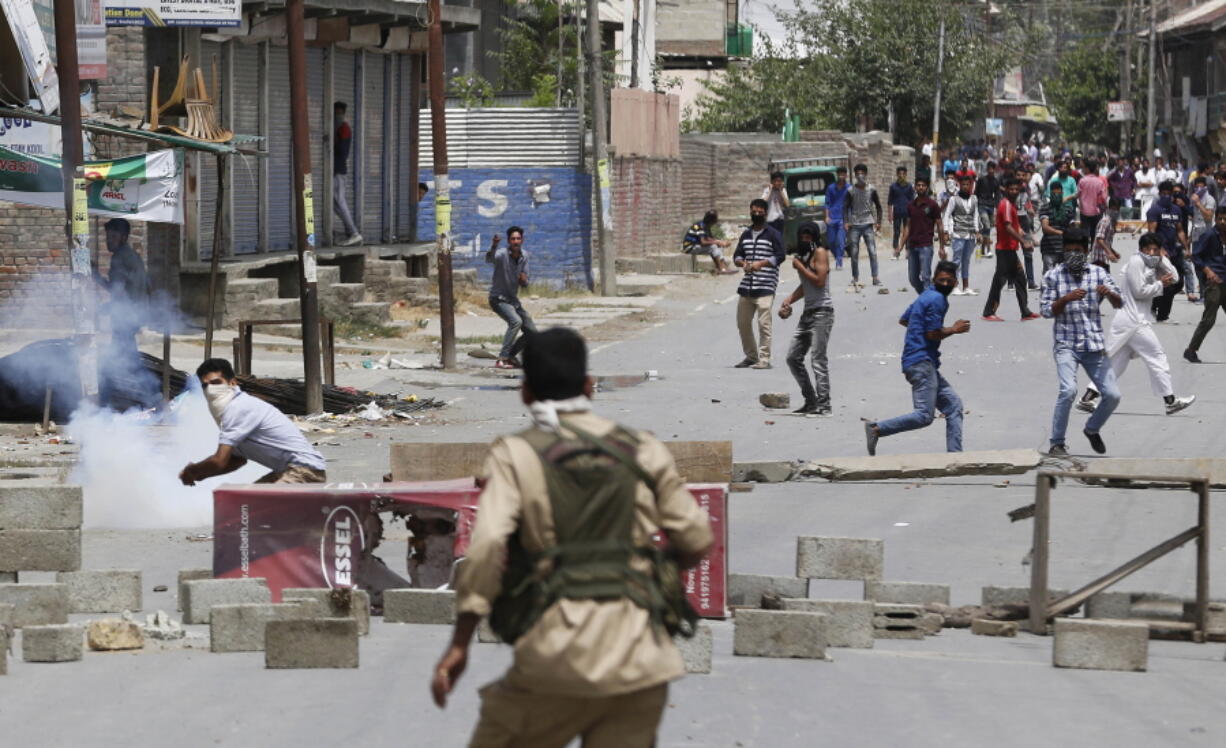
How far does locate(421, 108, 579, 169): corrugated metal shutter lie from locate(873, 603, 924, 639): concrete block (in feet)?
74.7

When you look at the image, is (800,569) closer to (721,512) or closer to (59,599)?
(721,512)

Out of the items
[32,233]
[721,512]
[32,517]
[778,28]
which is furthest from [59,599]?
[778,28]

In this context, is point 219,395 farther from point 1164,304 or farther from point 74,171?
point 1164,304

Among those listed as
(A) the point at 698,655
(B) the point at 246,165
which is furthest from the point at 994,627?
(B) the point at 246,165

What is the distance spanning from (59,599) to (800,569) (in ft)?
11.4

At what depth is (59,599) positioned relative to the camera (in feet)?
27.6

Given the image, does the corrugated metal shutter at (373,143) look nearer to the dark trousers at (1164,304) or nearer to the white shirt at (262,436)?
the dark trousers at (1164,304)

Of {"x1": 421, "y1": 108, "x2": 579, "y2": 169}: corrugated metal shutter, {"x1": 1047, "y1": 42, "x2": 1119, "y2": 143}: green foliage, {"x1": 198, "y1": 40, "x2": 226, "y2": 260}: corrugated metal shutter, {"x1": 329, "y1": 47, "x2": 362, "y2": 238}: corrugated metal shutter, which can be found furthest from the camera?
{"x1": 1047, "y1": 42, "x2": 1119, "y2": 143}: green foliage

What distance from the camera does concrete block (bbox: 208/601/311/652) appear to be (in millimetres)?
7789

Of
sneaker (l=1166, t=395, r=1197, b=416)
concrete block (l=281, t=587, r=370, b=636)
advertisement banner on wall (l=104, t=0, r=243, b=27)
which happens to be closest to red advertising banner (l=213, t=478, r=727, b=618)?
concrete block (l=281, t=587, r=370, b=636)

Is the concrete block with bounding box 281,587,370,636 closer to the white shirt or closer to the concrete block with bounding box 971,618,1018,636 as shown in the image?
the white shirt

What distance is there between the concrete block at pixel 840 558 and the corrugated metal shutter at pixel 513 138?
22.1m

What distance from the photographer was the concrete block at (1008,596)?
8828mm

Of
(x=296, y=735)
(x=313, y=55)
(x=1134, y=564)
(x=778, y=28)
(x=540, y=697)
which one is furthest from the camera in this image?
(x=778, y=28)
